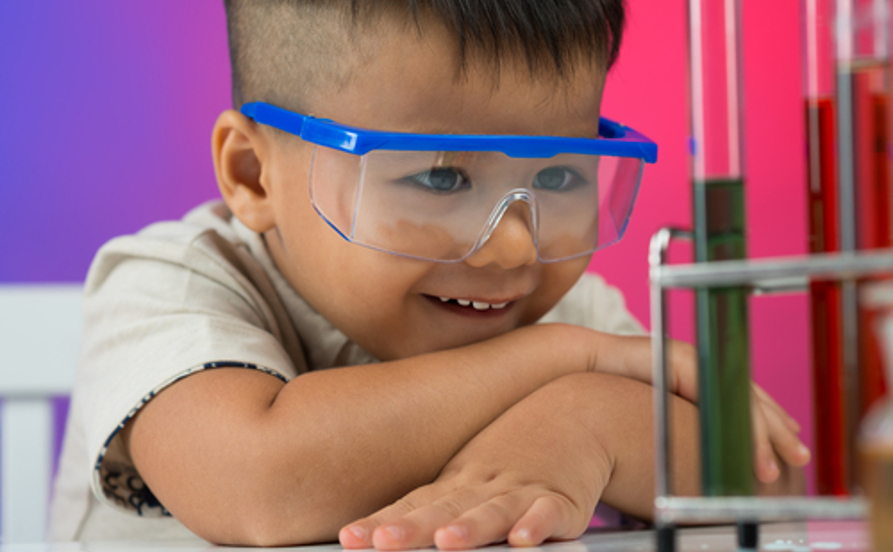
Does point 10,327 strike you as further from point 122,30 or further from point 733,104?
point 733,104

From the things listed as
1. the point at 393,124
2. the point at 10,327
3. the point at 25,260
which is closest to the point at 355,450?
the point at 393,124

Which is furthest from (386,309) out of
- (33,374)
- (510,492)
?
(33,374)

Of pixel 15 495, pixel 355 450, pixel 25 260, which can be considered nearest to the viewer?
pixel 355 450

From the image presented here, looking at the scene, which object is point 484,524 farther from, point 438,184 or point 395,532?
point 438,184

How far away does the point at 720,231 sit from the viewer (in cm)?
31

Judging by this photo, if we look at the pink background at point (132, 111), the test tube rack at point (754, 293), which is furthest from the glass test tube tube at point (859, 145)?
the pink background at point (132, 111)

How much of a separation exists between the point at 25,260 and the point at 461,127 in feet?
3.71

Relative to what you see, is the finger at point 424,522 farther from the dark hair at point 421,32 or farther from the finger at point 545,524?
the dark hair at point 421,32

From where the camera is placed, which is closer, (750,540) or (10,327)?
(750,540)

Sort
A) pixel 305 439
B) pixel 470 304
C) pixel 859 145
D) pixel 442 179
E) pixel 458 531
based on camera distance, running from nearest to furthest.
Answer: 1. pixel 859 145
2. pixel 458 531
3. pixel 305 439
4. pixel 442 179
5. pixel 470 304

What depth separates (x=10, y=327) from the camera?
1113 millimetres

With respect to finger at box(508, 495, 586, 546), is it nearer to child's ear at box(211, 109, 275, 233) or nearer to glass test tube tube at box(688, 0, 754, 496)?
glass test tube tube at box(688, 0, 754, 496)

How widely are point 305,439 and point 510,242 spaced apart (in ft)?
0.71

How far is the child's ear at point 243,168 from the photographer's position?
0.79 meters
